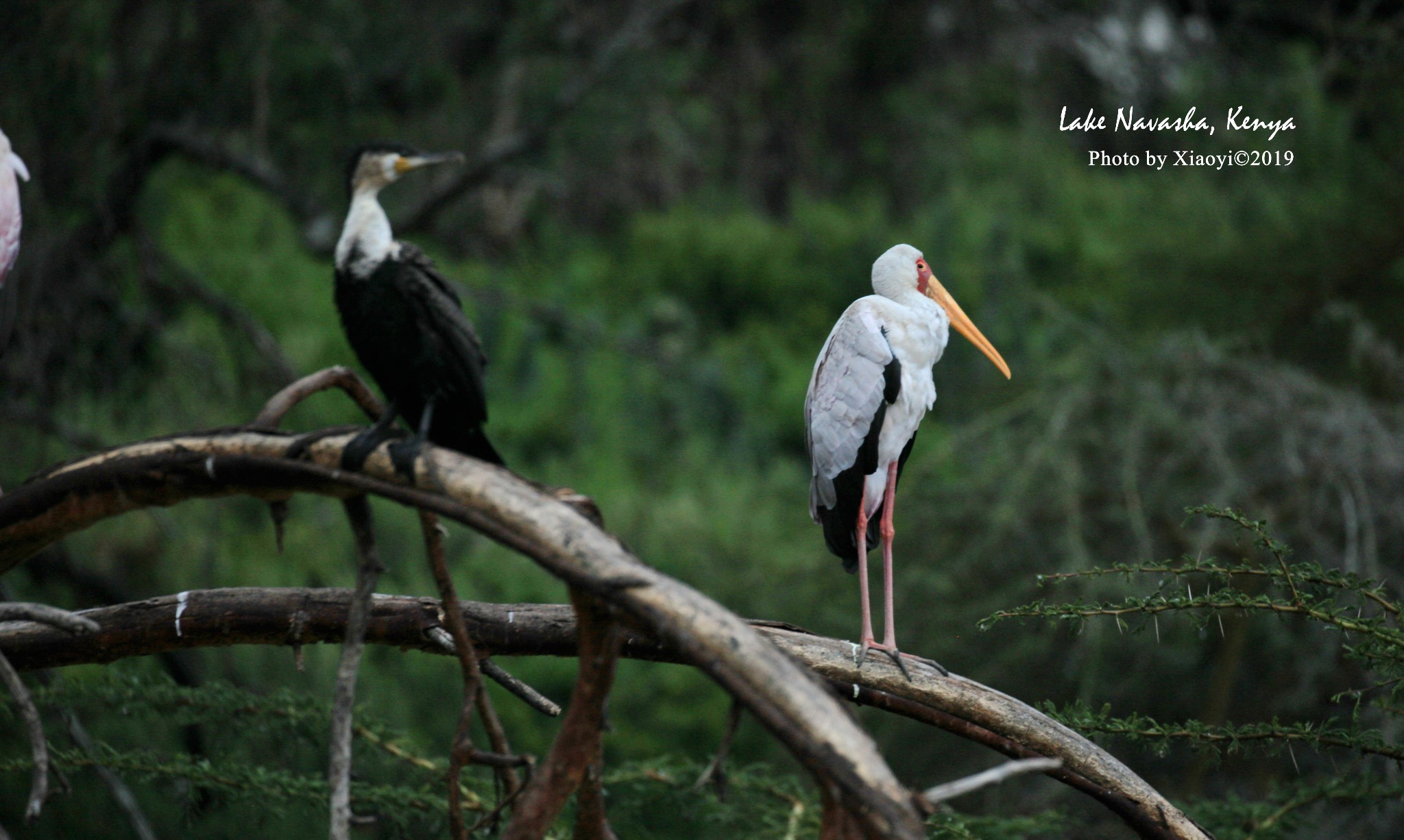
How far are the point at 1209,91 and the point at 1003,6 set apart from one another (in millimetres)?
4234

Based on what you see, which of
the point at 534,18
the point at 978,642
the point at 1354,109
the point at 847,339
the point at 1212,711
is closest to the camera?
the point at 847,339

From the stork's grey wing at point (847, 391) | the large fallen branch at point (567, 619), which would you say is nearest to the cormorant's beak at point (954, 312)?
the stork's grey wing at point (847, 391)

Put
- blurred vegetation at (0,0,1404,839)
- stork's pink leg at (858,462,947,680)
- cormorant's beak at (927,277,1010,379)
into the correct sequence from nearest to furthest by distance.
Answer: stork's pink leg at (858,462,947,680)
cormorant's beak at (927,277,1010,379)
blurred vegetation at (0,0,1404,839)

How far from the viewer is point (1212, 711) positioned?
5.46m

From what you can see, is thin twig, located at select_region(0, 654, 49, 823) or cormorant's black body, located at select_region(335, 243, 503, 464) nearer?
thin twig, located at select_region(0, 654, 49, 823)

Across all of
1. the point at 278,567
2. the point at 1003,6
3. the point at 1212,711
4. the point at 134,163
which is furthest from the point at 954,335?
the point at 1003,6

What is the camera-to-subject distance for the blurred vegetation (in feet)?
15.1

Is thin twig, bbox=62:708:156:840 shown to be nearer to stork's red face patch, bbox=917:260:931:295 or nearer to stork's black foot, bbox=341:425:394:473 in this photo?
stork's black foot, bbox=341:425:394:473

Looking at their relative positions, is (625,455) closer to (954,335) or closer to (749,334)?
(749,334)

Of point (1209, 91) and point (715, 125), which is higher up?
point (715, 125)

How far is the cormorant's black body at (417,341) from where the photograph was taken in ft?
7.31

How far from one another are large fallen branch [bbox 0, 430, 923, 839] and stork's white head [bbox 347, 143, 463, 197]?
504mm

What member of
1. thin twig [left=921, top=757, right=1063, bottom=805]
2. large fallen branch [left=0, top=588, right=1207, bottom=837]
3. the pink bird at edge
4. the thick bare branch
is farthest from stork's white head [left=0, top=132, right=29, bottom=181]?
thin twig [left=921, top=757, right=1063, bottom=805]

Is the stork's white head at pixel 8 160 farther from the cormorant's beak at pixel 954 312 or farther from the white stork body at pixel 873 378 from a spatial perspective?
the cormorant's beak at pixel 954 312
